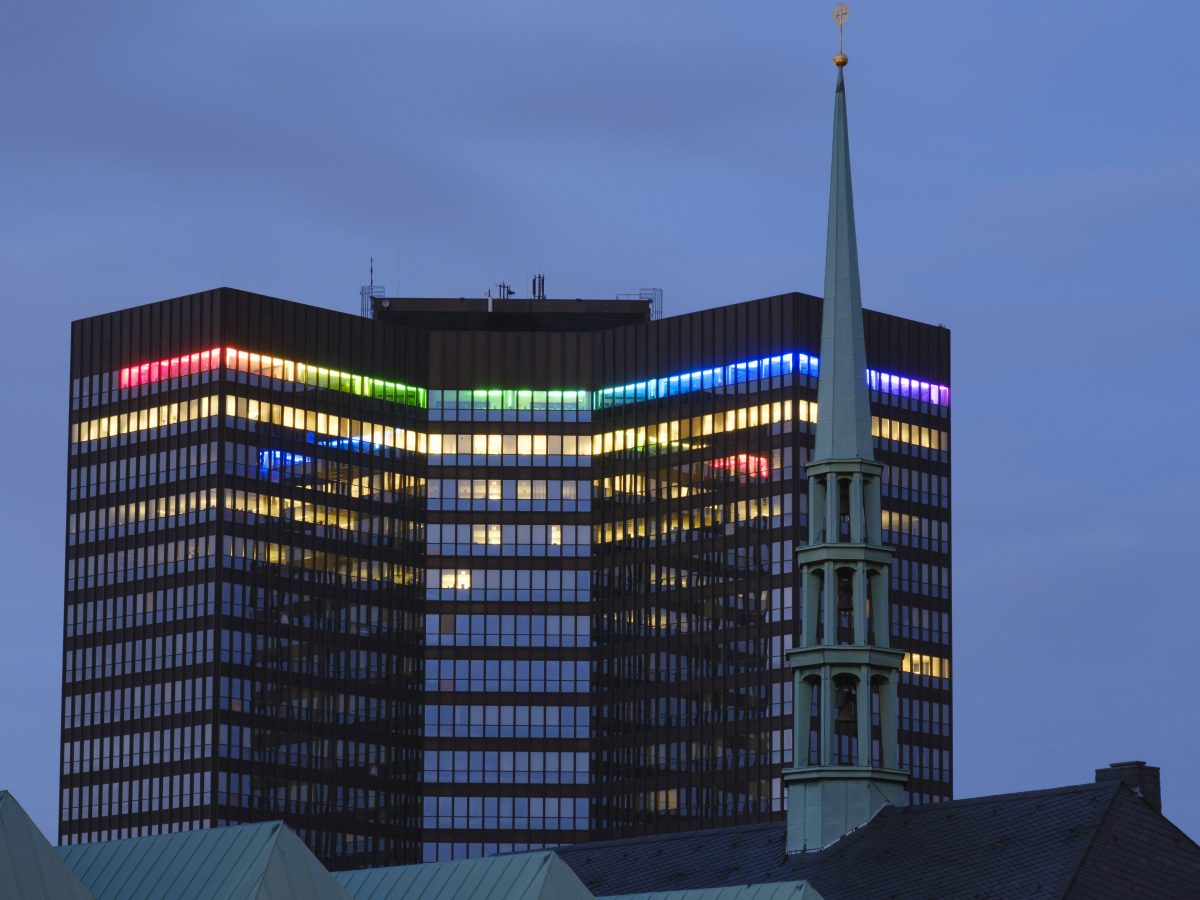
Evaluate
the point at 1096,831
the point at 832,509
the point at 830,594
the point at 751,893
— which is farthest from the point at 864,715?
the point at 751,893

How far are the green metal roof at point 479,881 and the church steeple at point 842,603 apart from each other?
60.0 ft

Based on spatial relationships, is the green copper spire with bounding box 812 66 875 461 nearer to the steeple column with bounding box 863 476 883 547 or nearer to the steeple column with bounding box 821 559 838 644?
the steeple column with bounding box 863 476 883 547

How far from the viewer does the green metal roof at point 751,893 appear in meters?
123

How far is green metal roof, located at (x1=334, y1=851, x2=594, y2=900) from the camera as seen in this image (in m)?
122

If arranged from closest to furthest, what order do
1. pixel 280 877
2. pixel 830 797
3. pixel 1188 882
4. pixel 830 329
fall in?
pixel 280 877, pixel 1188 882, pixel 830 797, pixel 830 329

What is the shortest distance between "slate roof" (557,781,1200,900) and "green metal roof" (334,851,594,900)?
14225 millimetres

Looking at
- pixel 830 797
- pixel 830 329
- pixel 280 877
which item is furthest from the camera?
pixel 830 329

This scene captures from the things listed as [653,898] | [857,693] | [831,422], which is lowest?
[653,898]

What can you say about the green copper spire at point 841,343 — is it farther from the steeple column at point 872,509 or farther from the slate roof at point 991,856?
the slate roof at point 991,856

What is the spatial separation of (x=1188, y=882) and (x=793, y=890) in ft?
55.9

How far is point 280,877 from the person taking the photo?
4749 inches

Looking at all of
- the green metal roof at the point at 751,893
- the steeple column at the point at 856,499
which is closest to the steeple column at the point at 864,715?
the steeple column at the point at 856,499

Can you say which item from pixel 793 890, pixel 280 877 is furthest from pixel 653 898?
pixel 280 877

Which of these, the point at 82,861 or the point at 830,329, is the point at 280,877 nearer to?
the point at 82,861
